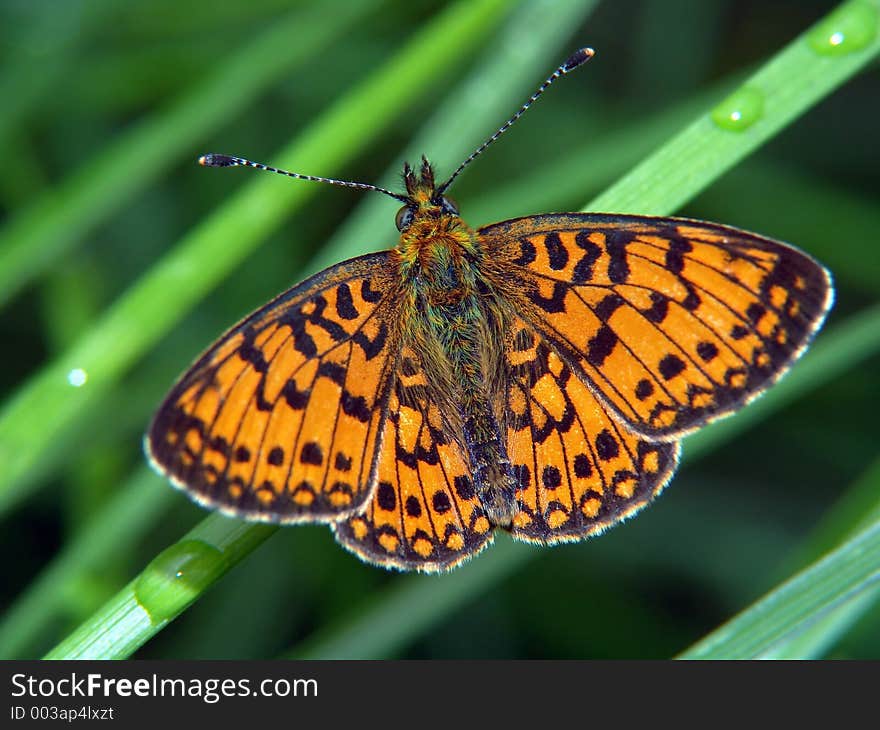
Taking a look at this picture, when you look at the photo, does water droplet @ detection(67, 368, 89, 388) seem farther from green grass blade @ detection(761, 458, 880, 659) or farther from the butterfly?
green grass blade @ detection(761, 458, 880, 659)

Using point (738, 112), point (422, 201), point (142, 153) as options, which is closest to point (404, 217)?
point (422, 201)

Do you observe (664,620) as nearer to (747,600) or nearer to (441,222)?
(747,600)

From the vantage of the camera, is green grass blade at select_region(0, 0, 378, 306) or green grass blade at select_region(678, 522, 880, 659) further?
green grass blade at select_region(0, 0, 378, 306)

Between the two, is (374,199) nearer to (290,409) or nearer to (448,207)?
(448,207)

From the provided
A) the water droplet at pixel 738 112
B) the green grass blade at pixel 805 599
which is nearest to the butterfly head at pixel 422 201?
the water droplet at pixel 738 112

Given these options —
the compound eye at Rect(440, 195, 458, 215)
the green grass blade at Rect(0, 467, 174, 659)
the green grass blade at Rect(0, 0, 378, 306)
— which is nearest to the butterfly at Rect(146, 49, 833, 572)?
the compound eye at Rect(440, 195, 458, 215)

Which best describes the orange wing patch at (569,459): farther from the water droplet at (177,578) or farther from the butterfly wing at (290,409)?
the water droplet at (177,578)
